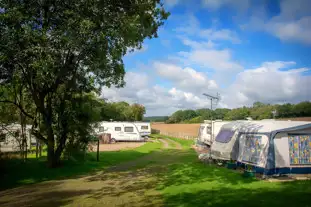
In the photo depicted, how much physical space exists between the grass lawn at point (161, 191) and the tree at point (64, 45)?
3649 mm

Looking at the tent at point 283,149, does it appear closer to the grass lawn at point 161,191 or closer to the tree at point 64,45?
the grass lawn at point 161,191

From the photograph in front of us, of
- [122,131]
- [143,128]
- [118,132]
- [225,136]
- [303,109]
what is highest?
[303,109]

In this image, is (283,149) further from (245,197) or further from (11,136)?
(11,136)

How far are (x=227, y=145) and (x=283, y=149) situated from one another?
3444mm

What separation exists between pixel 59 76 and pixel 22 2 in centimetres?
339

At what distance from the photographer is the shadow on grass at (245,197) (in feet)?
22.4


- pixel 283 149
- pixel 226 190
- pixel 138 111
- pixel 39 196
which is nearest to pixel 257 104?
pixel 138 111

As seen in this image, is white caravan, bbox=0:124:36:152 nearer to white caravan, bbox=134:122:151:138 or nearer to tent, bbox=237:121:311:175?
tent, bbox=237:121:311:175

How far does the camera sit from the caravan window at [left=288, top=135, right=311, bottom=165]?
11000 millimetres

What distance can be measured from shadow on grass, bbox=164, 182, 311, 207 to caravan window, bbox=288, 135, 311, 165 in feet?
7.76

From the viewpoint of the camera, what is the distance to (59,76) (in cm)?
1147

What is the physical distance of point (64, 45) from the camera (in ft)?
32.0

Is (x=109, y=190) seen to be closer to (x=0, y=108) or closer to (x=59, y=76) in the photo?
(x=59, y=76)

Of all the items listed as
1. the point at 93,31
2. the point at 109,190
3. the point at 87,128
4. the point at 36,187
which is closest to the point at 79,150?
the point at 87,128
